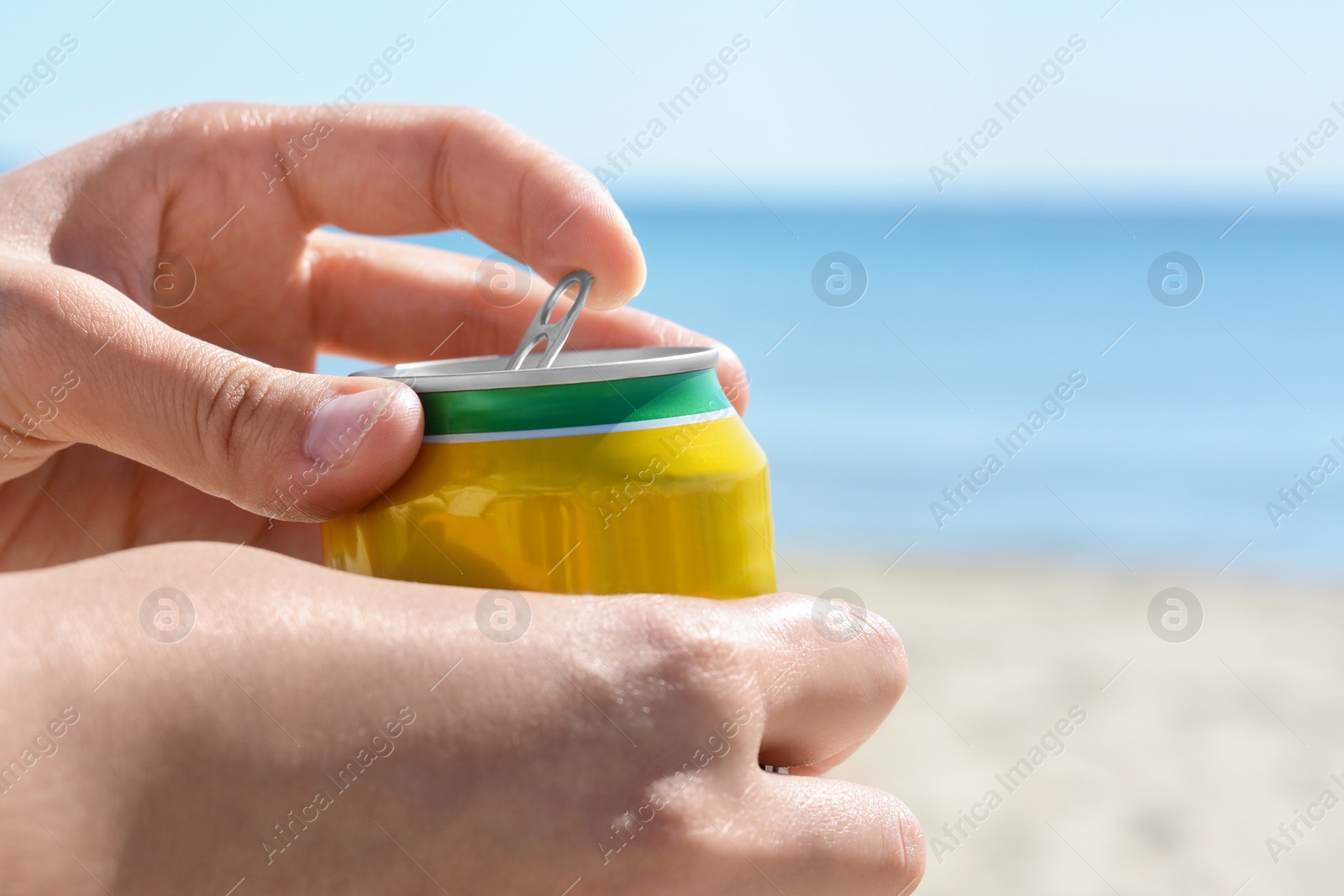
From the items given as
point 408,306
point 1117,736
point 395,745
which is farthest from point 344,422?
point 1117,736

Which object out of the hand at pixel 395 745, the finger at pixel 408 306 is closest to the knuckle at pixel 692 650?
the hand at pixel 395 745

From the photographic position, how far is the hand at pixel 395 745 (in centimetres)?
94

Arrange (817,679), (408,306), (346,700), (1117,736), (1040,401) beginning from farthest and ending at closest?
(1040,401) < (1117,736) < (408,306) < (817,679) < (346,700)

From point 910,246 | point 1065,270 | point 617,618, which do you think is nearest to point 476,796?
point 617,618

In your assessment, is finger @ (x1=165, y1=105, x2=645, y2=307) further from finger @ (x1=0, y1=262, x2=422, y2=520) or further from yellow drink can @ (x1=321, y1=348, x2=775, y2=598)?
yellow drink can @ (x1=321, y1=348, x2=775, y2=598)

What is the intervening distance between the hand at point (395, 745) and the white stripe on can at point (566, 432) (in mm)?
164

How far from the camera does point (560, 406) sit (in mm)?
1112

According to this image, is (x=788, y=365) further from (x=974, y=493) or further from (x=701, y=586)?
(x=701, y=586)

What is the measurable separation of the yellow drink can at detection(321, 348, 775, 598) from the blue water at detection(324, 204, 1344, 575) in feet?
19.3

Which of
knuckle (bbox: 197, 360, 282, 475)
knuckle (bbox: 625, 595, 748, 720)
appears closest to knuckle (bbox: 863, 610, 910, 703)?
knuckle (bbox: 625, 595, 748, 720)

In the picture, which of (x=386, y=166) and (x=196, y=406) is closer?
(x=196, y=406)

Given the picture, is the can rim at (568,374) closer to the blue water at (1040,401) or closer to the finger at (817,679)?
the finger at (817,679)

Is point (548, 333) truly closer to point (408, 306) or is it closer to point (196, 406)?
point (196, 406)

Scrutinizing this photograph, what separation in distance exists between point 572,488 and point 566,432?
0.06m
